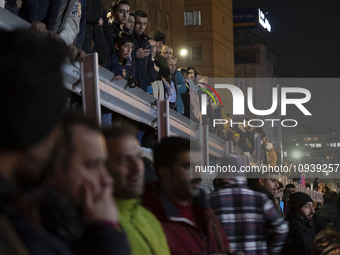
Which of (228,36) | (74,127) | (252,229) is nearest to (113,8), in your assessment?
(252,229)

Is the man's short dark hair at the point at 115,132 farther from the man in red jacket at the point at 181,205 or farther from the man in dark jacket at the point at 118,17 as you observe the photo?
the man in dark jacket at the point at 118,17

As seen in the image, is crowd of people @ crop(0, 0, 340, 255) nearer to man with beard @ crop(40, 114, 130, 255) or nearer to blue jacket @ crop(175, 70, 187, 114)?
man with beard @ crop(40, 114, 130, 255)

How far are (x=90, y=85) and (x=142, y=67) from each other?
445 cm

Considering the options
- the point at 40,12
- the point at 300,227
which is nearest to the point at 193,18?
the point at 300,227

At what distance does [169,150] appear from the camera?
4.40m

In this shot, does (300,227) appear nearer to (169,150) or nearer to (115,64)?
(115,64)

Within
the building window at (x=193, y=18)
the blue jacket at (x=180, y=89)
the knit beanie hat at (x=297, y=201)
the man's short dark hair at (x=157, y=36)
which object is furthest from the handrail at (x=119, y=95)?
the building window at (x=193, y=18)

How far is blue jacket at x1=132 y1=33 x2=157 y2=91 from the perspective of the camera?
10578 mm

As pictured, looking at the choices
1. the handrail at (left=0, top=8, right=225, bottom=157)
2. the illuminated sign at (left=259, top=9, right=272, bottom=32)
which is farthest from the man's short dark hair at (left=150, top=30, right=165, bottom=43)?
the illuminated sign at (left=259, top=9, right=272, bottom=32)

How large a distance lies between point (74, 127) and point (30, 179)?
2.37ft

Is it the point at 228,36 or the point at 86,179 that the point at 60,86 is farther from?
the point at 228,36

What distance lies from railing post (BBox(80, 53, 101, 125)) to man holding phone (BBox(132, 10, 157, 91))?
159 inches

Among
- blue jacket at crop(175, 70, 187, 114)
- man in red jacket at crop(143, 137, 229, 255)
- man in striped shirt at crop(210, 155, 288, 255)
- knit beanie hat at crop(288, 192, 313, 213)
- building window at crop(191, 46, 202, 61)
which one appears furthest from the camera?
building window at crop(191, 46, 202, 61)

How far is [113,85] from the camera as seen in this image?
26.7 ft
